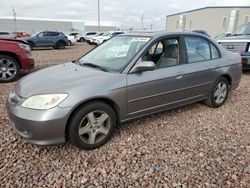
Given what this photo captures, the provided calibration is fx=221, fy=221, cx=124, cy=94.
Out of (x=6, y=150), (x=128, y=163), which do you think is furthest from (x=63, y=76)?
(x=128, y=163)

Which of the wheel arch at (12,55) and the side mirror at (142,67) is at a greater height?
the side mirror at (142,67)

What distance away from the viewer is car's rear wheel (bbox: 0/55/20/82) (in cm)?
599

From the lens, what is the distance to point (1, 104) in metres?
4.46

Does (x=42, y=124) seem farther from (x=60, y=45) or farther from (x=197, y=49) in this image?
(x=60, y=45)

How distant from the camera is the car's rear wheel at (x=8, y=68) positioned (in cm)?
599

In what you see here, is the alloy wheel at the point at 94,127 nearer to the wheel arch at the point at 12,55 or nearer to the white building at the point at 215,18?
the wheel arch at the point at 12,55

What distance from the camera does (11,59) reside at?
6066mm

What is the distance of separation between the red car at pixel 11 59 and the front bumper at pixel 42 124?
3.93m

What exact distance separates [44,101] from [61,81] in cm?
41

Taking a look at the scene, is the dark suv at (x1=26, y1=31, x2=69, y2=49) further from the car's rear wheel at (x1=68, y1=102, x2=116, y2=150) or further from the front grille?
the car's rear wheel at (x1=68, y1=102, x2=116, y2=150)

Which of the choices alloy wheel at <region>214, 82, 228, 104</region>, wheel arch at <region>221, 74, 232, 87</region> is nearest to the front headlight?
alloy wheel at <region>214, 82, 228, 104</region>

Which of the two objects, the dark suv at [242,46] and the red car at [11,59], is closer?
the red car at [11,59]

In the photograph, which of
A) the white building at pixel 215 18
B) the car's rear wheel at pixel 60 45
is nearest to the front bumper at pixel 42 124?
the car's rear wheel at pixel 60 45

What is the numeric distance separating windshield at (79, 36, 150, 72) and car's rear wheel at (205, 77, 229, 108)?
1.77m
